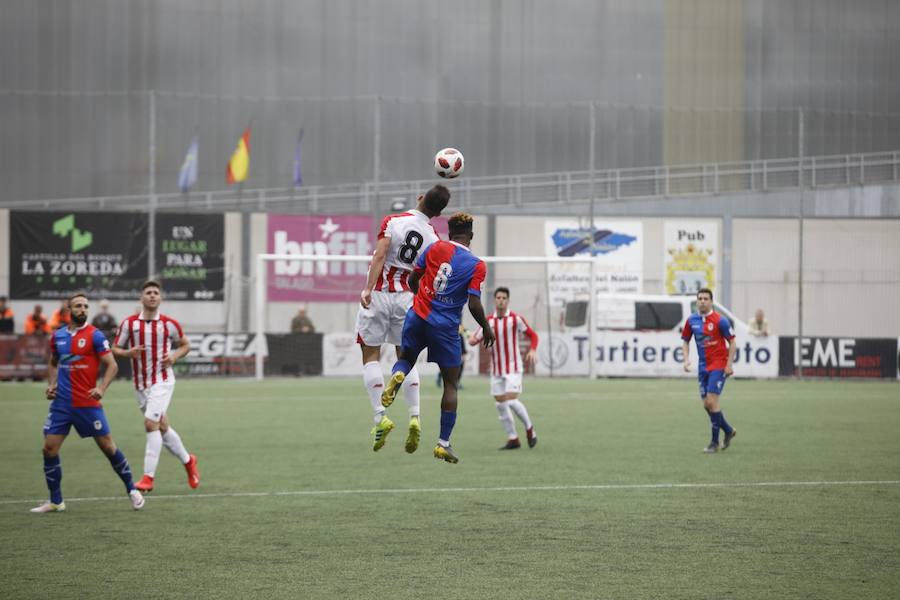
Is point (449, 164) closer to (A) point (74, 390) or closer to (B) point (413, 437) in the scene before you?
(B) point (413, 437)

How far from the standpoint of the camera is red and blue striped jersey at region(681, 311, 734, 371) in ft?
59.9

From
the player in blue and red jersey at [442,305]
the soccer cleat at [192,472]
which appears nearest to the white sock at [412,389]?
the player in blue and red jersey at [442,305]

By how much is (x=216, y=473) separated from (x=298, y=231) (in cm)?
2032

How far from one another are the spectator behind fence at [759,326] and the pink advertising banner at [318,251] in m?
10.6

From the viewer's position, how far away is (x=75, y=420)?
12.6 m

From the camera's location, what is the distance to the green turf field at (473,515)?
30.8 feet

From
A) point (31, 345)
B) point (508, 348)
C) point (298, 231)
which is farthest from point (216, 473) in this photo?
point (298, 231)

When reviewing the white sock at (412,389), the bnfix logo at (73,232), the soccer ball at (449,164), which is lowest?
the white sock at (412,389)

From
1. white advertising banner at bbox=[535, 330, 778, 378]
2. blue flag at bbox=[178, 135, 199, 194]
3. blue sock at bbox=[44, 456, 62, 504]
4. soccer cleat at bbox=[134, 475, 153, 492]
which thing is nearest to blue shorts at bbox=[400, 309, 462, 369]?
blue sock at bbox=[44, 456, 62, 504]

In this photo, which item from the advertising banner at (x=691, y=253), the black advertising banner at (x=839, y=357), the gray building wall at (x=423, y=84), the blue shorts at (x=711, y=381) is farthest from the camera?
the gray building wall at (x=423, y=84)

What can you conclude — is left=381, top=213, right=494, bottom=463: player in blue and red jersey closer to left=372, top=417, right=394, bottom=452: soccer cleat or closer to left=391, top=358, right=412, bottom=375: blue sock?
left=391, top=358, right=412, bottom=375: blue sock

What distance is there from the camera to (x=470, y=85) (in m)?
42.2

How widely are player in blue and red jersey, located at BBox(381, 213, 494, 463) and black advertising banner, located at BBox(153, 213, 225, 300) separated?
23.7 m

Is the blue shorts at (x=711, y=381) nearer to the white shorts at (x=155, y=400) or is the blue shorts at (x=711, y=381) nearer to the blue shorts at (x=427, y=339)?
the white shorts at (x=155, y=400)
